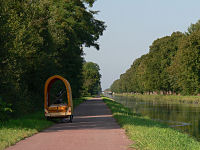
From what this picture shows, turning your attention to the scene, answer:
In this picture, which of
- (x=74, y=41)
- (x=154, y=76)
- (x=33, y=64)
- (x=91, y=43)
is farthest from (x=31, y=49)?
(x=154, y=76)

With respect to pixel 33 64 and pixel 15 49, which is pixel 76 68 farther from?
pixel 15 49

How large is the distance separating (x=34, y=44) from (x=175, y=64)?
5779cm

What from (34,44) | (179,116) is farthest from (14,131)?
(179,116)

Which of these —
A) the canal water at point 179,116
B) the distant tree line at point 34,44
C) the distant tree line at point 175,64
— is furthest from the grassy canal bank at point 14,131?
the distant tree line at point 175,64

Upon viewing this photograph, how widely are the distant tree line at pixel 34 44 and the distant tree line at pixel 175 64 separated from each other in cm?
2455

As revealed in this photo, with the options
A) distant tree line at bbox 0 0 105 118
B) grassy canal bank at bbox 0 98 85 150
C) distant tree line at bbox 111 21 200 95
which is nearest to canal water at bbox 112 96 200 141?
grassy canal bank at bbox 0 98 85 150

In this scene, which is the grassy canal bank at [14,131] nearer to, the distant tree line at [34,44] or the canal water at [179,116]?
the distant tree line at [34,44]

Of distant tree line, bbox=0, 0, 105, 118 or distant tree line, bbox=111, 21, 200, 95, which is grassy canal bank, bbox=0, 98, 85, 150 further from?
distant tree line, bbox=111, 21, 200, 95

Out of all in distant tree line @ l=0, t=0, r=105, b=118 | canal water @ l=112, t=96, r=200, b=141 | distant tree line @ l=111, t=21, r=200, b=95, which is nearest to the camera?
distant tree line @ l=0, t=0, r=105, b=118

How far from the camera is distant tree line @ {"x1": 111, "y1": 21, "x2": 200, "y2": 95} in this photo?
69.9m

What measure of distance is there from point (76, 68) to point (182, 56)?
104 feet

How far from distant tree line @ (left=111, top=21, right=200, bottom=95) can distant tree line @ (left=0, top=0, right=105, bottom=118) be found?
24.6 metres

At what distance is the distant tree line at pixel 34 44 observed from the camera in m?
21.5

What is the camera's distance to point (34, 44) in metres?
29.1
